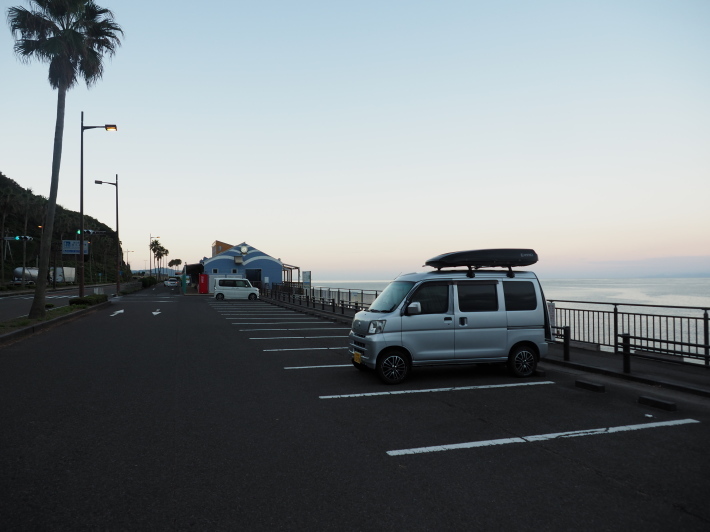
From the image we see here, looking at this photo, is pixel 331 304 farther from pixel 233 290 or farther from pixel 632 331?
pixel 233 290

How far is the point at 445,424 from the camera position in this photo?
565cm

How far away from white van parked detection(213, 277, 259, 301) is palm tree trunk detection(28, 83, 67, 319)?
21962 mm

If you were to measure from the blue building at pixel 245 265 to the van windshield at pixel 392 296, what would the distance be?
156 feet

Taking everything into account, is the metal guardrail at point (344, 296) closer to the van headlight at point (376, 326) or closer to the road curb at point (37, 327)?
the van headlight at point (376, 326)

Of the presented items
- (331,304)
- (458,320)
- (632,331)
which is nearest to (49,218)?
(331,304)

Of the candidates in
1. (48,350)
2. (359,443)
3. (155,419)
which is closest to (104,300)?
(48,350)

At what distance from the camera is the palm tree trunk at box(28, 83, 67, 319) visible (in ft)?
58.5

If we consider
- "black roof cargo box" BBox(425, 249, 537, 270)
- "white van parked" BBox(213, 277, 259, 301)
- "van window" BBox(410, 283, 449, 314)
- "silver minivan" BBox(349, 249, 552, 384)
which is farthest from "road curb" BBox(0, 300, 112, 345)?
"white van parked" BBox(213, 277, 259, 301)

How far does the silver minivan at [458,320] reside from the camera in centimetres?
783

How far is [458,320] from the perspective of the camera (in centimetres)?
803

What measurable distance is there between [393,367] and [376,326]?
74 cm

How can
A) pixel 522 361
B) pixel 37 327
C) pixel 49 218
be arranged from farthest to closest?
pixel 49 218 < pixel 37 327 < pixel 522 361

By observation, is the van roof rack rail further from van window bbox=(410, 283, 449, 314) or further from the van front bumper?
the van front bumper

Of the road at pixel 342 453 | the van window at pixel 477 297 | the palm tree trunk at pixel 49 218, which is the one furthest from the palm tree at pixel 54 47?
the van window at pixel 477 297
